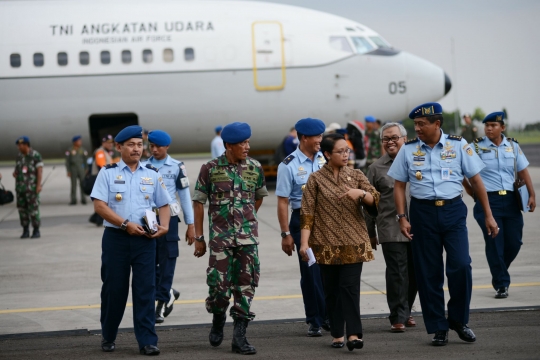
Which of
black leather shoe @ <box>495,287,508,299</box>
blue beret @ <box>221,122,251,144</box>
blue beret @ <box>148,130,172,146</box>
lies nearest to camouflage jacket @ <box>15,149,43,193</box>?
blue beret @ <box>148,130,172,146</box>

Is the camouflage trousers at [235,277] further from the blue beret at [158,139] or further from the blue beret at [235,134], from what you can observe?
the blue beret at [158,139]

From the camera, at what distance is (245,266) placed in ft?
20.5

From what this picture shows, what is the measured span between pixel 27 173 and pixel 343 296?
905 cm

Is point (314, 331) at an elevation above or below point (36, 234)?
above

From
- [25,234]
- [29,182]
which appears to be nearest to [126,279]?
[29,182]

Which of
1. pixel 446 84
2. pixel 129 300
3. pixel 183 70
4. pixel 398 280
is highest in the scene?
pixel 183 70

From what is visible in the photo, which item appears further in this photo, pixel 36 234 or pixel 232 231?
pixel 36 234

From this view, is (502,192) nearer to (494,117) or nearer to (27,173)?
(494,117)

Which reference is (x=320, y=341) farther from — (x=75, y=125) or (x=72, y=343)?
(x=75, y=125)

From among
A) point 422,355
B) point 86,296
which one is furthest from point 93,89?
point 422,355

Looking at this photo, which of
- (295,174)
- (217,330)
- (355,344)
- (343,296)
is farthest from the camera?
(295,174)

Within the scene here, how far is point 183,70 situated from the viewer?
1858cm

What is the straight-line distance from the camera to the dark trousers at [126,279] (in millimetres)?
6223

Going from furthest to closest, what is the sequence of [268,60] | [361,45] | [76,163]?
[76,163], [361,45], [268,60]
